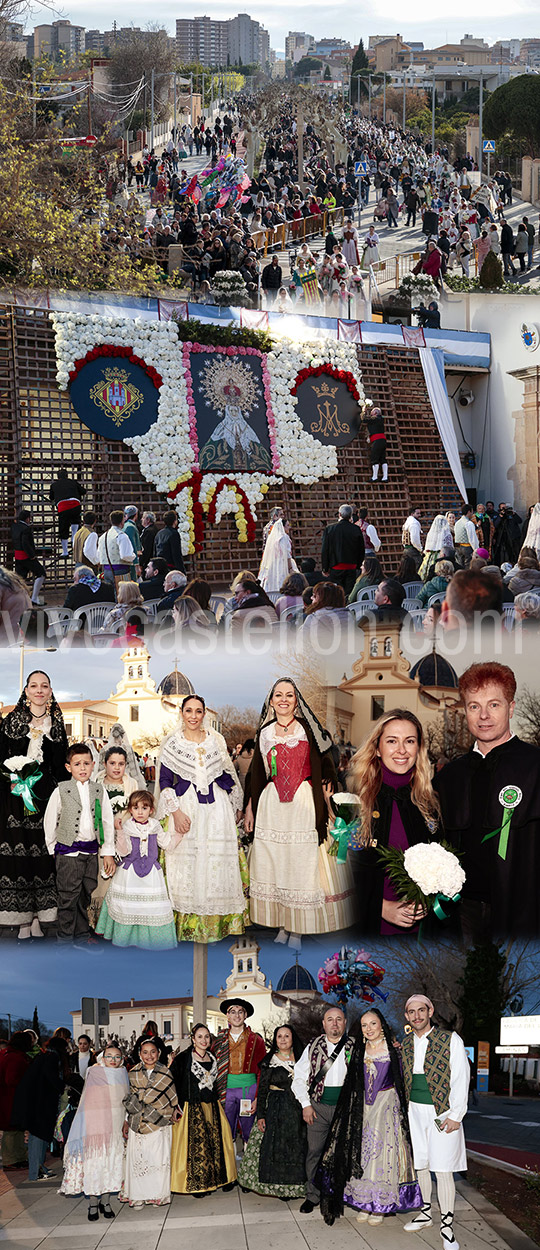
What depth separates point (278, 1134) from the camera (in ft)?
18.1

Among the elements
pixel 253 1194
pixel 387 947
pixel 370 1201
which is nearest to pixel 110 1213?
pixel 253 1194

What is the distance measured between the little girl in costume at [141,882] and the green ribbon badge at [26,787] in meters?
0.47

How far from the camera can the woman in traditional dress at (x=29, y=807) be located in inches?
222

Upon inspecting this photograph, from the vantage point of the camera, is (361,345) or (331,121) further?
(331,121)

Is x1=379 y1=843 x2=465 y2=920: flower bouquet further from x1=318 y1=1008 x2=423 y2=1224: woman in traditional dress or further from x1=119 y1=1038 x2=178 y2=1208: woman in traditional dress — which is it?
x1=119 y1=1038 x2=178 y2=1208: woman in traditional dress

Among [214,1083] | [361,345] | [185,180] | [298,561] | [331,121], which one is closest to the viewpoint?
[214,1083]

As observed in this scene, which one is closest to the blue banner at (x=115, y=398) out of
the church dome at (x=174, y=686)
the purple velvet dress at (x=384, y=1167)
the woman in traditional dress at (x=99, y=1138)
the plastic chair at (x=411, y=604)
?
the plastic chair at (x=411, y=604)

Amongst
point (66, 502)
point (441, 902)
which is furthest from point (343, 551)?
point (441, 902)

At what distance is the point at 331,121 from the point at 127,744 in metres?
33.0

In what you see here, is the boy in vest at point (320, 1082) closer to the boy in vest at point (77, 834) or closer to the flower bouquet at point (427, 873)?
the flower bouquet at point (427, 873)

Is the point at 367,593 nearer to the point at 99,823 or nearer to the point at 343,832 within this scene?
the point at 343,832

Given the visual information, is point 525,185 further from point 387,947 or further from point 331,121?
point 387,947

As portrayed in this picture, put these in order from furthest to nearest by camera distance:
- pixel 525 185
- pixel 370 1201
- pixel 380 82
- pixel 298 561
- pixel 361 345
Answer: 1. pixel 380 82
2. pixel 525 185
3. pixel 361 345
4. pixel 298 561
5. pixel 370 1201

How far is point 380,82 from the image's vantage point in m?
46.5
